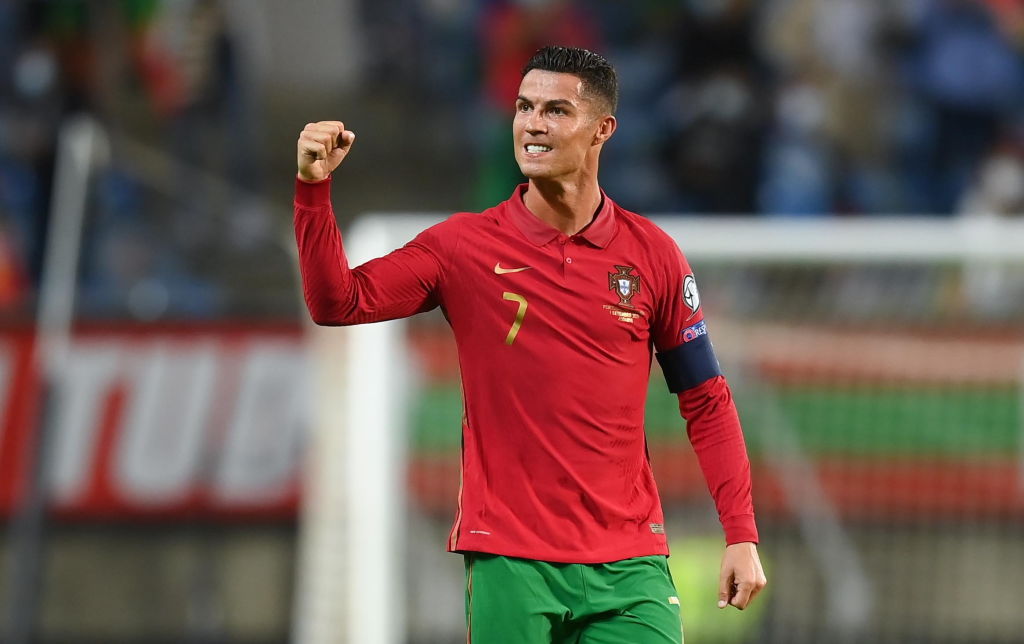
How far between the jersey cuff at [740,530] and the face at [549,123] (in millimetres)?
882

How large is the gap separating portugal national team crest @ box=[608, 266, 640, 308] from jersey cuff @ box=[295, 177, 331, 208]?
27.6 inches

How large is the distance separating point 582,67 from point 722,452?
36.8 inches

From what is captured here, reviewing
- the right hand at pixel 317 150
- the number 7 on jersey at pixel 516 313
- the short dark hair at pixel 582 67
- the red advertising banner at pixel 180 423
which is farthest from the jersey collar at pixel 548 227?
the red advertising banner at pixel 180 423

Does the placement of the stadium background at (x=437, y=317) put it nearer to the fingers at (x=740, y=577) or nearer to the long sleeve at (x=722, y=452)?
the long sleeve at (x=722, y=452)

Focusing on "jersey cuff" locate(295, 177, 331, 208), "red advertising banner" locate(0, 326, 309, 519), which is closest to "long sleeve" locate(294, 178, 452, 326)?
"jersey cuff" locate(295, 177, 331, 208)

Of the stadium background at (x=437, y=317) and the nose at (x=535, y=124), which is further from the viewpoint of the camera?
the stadium background at (x=437, y=317)

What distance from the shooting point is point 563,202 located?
4.05 m

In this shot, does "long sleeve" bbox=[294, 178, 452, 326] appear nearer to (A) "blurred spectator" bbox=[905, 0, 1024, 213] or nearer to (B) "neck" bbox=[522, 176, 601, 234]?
(B) "neck" bbox=[522, 176, 601, 234]

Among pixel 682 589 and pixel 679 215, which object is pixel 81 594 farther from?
pixel 679 215

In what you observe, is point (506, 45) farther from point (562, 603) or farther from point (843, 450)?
point (562, 603)

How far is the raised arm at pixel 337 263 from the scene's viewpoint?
367 cm

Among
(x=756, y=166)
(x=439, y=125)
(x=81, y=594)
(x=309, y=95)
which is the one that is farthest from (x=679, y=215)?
(x=81, y=594)

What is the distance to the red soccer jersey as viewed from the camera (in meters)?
3.95

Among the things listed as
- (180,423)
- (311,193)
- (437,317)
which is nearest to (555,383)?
(311,193)
